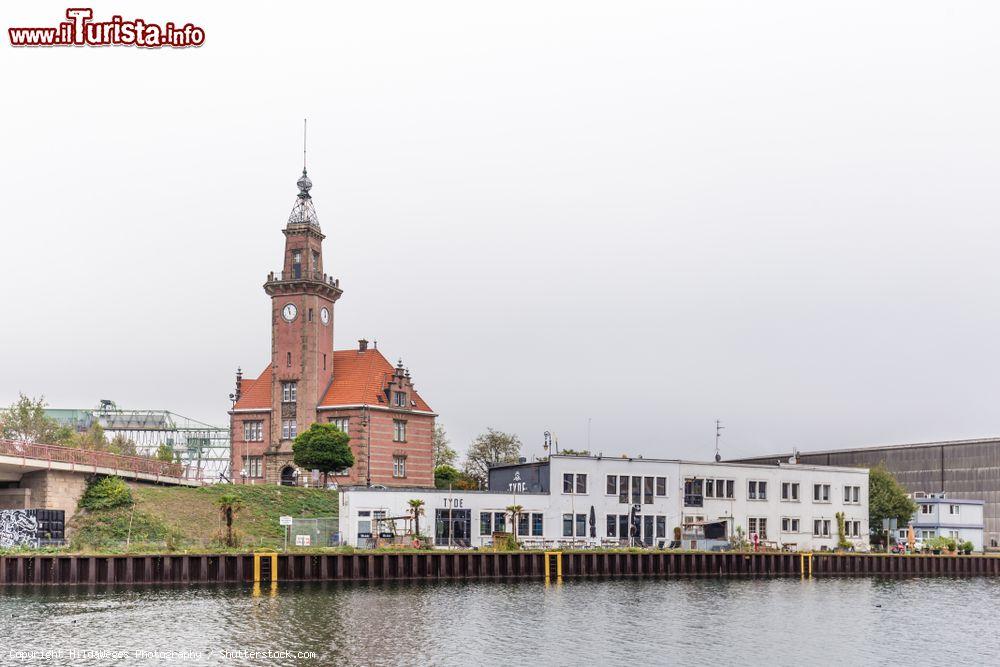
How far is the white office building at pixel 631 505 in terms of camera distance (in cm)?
8031

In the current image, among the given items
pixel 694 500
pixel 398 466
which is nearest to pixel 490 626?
pixel 694 500

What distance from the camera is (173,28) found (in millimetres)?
50594

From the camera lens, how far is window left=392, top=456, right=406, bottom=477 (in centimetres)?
10894

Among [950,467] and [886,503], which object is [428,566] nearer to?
[886,503]

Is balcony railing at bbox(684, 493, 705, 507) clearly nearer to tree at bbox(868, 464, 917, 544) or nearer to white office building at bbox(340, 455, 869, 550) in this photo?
white office building at bbox(340, 455, 869, 550)

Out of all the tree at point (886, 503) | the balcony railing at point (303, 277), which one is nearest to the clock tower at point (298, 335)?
the balcony railing at point (303, 277)

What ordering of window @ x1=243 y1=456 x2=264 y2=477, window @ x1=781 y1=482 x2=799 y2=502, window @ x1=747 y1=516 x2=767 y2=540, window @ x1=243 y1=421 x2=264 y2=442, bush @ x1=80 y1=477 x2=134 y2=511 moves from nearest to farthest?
bush @ x1=80 y1=477 x2=134 y2=511 < window @ x1=747 y1=516 x2=767 y2=540 < window @ x1=781 y1=482 x2=799 y2=502 < window @ x1=243 y1=456 x2=264 y2=477 < window @ x1=243 y1=421 x2=264 y2=442

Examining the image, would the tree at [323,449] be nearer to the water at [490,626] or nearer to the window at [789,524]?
the water at [490,626]

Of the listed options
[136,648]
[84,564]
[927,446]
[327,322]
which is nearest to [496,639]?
[136,648]

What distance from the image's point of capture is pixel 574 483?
84.4 meters

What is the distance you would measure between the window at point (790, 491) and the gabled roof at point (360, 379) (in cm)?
3694

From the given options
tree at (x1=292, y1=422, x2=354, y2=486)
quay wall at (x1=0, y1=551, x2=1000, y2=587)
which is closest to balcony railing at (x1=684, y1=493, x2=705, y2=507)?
quay wall at (x1=0, y1=551, x2=1000, y2=587)

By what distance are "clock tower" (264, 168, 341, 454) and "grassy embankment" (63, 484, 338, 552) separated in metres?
16.0

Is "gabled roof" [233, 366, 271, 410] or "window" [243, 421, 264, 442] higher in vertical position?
"gabled roof" [233, 366, 271, 410]
